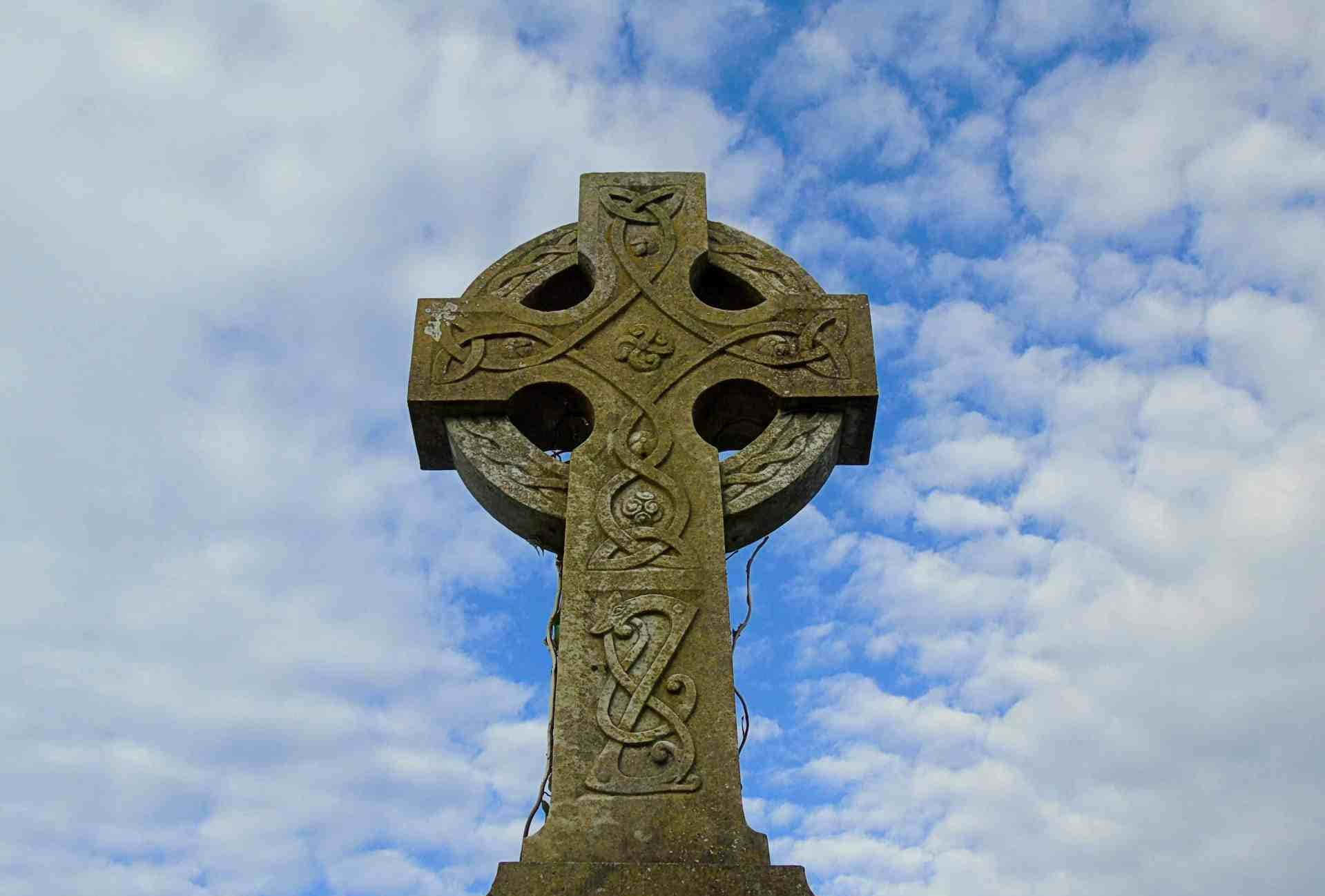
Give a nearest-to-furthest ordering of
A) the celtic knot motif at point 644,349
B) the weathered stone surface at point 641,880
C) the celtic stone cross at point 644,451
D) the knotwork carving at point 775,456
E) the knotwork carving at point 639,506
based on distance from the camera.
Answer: the weathered stone surface at point 641,880 < the celtic stone cross at point 644,451 < the knotwork carving at point 639,506 < the knotwork carving at point 775,456 < the celtic knot motif at point 644,349

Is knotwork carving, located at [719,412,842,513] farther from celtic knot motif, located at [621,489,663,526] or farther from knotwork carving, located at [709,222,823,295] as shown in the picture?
knotwork carving, located at [709,222,823,295]

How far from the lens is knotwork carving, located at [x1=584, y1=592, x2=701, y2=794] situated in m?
3.99

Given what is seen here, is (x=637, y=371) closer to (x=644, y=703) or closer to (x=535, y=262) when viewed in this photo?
(x=535, y=262)

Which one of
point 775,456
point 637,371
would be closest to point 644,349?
point 637,371

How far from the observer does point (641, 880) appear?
3674mm

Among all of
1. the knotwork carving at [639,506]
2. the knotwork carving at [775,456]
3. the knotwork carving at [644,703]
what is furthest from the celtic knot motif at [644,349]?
the knotwork carving at [644,703]

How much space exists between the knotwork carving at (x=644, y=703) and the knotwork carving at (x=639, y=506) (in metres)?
0.18

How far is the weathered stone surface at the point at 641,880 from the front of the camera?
3654mm

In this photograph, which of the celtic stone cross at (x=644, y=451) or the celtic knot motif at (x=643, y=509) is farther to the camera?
the celtic knot motif at (x=643, y=509)

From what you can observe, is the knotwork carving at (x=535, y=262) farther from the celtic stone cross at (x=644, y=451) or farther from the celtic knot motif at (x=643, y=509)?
the celtic knot motif at (x=643, y=509)

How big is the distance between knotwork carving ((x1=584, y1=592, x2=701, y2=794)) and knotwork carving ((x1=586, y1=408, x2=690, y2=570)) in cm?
18

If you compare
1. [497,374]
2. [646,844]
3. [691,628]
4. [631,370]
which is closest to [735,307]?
[631,370]

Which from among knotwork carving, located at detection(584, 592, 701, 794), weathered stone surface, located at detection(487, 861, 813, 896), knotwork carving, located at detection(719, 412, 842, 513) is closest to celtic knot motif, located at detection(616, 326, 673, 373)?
knotwork carving, located at detection(719, 412, 842, 513)

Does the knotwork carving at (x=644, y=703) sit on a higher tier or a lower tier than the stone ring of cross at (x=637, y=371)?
lower
